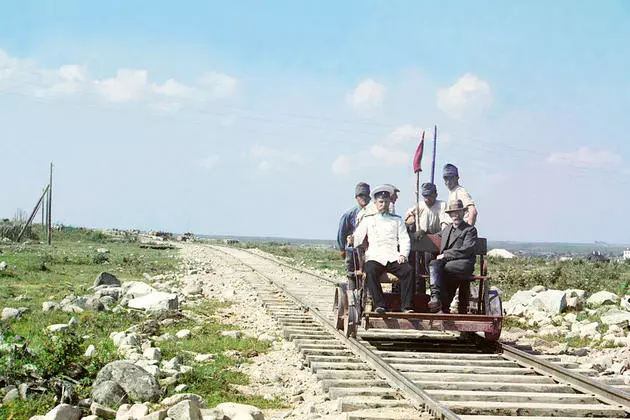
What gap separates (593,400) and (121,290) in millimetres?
10470

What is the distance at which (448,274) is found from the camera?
9.07 metres

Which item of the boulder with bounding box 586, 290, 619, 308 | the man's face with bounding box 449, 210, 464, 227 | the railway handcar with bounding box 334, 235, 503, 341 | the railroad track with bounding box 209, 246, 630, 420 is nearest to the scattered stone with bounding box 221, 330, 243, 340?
the railroad track with bounding box 209, 246, 630, 420

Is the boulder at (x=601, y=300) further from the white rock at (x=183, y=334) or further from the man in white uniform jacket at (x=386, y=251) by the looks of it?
the white rock at (x=183, y=334)

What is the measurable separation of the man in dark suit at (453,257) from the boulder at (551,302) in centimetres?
491

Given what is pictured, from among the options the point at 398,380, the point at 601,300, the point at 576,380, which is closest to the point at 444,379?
the point at 398,380

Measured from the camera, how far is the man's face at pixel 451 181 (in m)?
9.55

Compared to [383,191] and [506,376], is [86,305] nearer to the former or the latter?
[383,191]

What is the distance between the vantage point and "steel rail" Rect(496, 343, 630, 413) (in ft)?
20.7

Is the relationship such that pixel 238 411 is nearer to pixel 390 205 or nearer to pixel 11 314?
pixel 390 205

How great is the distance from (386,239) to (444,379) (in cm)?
234

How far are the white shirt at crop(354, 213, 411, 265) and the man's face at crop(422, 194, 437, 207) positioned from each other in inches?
39.5

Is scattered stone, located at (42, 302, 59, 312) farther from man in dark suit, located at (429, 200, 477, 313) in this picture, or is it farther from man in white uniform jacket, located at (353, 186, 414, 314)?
man in dark suit, located at (429, 200, 477, 313)

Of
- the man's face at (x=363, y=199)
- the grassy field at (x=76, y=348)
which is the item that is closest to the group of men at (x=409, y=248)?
the man's face at (x=363, y=199)

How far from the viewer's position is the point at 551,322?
12336 millimetres
